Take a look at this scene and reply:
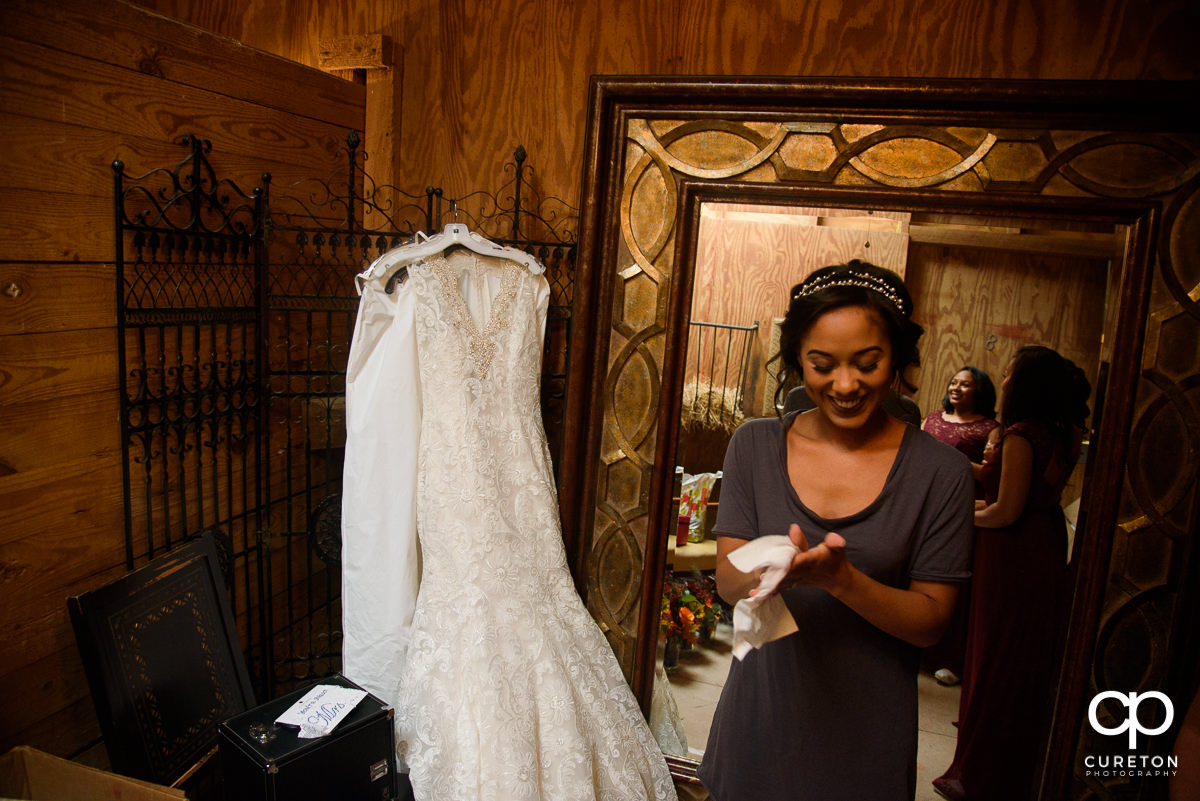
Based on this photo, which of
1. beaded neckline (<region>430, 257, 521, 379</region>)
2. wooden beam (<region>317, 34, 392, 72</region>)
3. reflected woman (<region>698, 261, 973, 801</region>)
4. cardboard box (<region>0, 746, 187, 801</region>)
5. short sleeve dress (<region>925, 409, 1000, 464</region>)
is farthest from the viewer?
wooden beam (<region>317, 34, 392, 72</region>)

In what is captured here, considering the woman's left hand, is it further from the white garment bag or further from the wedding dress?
the white garment bag

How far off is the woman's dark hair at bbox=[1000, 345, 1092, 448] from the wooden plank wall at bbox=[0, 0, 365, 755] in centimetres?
182

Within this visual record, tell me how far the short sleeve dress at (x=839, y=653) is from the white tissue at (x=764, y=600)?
0.55ft

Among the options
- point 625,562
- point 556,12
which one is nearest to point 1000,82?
point 556,12

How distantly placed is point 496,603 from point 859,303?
3.13ft

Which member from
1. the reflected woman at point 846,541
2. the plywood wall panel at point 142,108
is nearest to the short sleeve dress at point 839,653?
the reflected woman at point 846,541

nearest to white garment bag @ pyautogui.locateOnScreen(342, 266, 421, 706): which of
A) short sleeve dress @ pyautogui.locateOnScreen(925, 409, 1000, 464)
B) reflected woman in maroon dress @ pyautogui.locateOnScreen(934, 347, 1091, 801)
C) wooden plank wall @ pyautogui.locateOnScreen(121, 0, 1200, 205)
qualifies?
wooden plank wall @ pyautogui.locateOnScreen(121, 0, 1200, 205)

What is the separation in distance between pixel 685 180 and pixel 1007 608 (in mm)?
1143

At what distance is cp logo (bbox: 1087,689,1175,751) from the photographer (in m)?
1.53

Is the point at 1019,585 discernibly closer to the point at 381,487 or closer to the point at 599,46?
the point at 381,487

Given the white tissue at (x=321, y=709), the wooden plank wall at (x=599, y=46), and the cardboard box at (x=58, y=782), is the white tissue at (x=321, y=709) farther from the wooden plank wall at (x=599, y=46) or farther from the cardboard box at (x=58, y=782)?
the wooden plank wall at (x=599, y=46)

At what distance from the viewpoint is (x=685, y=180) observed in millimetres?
1696

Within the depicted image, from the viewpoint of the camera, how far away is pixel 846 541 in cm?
121

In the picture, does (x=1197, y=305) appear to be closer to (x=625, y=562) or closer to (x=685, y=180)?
(x=685, y=180)
